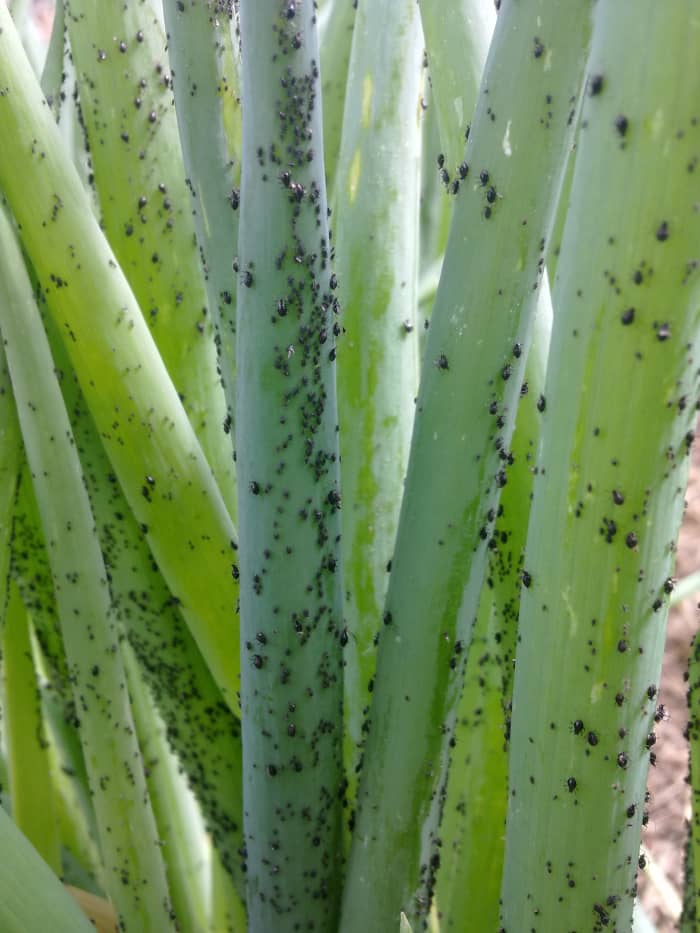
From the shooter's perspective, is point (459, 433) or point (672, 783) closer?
point (459, 433)

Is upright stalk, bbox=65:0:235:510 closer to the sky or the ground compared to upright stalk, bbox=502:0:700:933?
closer to the sky

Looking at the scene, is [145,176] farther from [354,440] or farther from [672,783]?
[672,783]

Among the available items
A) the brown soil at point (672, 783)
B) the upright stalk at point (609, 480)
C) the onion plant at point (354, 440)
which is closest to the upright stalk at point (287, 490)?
the onion plant at point (354, 440)

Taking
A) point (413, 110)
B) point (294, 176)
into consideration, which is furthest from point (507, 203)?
point (413, 110)

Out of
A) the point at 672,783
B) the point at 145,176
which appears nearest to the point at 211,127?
the point at 145,176

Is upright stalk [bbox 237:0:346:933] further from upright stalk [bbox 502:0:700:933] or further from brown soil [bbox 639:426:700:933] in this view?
brown soil [bbox 639:426:700:933]

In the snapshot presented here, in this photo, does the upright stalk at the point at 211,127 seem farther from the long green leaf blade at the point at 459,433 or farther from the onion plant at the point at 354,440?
the long green leaf blade at the point at 459,433

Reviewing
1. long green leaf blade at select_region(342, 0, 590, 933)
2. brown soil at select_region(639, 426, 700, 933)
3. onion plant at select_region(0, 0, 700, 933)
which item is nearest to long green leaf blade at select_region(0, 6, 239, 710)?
onion plant at select_region(0, 0, 700, 933)
